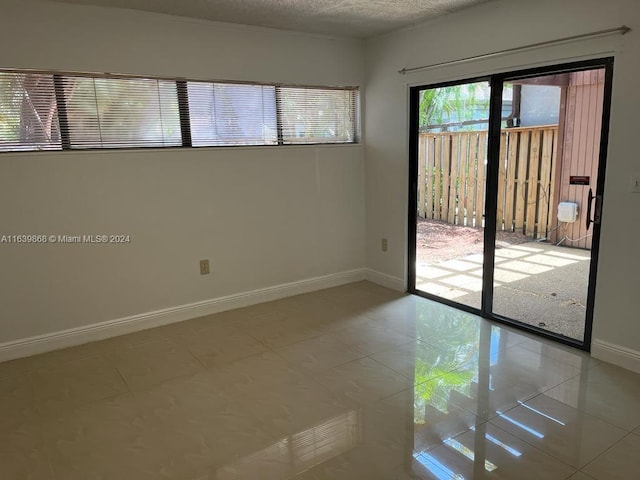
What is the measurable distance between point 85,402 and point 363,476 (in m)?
1.64

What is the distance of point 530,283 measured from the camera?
166 inches

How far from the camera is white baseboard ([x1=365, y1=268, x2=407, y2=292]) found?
432cm

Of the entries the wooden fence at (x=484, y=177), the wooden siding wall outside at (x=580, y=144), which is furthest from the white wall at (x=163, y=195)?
the wooden siding wall outside at (x=580, y=144)

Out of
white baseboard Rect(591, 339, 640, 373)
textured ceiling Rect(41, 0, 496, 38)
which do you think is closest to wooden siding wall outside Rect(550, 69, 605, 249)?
white baseboard Rect(591, 339, 640, 373)

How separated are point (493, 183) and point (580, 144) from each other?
0.77m

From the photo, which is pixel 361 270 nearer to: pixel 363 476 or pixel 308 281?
pixel 308 281

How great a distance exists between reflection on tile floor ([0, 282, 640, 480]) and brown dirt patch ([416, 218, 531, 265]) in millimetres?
1599

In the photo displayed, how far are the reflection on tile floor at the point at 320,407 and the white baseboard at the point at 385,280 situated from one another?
2.51 feet

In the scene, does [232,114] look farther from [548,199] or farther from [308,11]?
[548,199]

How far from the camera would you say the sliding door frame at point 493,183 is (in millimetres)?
2719

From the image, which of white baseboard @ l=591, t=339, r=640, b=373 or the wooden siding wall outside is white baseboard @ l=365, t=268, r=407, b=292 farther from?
white baseboard @ l=591, t=339, r=640, b=373

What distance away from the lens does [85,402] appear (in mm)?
2555

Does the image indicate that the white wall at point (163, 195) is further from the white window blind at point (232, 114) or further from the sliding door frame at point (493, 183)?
the sliding door frame at point (493, 183)

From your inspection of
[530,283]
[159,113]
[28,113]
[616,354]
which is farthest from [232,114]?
[616,354]
